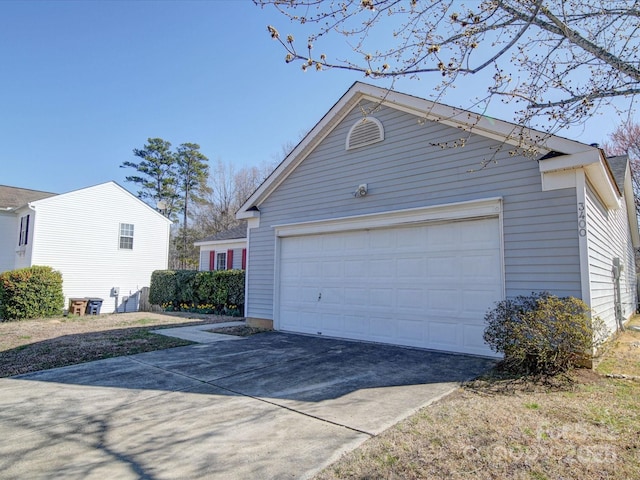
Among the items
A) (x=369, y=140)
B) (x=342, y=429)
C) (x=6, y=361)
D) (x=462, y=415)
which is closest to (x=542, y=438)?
(x=462, y=415)

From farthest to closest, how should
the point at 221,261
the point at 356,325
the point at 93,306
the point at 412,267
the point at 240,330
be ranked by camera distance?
the point at 221,261 < the point at 93,306 < the point at 240,330 < the point at 356,325 < the point at 412,267

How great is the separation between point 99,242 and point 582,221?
18.6 metres

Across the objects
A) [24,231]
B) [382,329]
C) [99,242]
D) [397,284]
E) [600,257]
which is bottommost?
[382,329]

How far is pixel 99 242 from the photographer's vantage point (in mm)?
17219

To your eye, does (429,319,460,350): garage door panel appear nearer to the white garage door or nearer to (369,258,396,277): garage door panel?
the white garage door

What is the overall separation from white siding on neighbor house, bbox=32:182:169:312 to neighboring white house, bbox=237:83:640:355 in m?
10.8

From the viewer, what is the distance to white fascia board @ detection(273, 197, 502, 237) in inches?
254

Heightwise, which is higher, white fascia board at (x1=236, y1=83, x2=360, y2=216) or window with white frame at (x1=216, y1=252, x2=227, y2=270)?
white fascia board at (x1=236, y1=83, x2=360, y2=216)

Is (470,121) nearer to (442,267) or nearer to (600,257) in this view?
(442,267)

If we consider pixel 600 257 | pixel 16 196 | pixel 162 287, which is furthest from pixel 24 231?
pixel 600 257

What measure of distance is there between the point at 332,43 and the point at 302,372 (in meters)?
4.50

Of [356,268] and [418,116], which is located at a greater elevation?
[418,116]

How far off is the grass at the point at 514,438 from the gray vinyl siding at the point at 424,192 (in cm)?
191

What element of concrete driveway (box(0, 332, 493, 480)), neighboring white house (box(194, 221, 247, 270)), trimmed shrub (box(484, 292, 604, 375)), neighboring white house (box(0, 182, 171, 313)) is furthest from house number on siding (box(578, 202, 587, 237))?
neighboring white house (box(0, 182, 171, 313))
